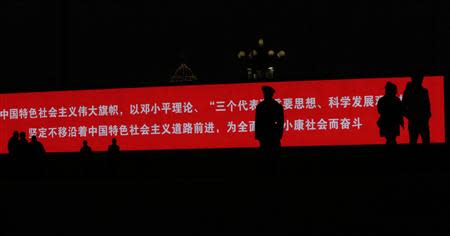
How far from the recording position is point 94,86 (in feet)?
62.8

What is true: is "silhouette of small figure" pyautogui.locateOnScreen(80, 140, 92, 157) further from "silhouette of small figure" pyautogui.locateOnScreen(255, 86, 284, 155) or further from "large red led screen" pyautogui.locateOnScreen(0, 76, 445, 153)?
"silhouette of small figure" pyautogui.locateOnScreen(255, 86, 284, 155)

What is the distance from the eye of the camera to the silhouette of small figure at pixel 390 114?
12281 millimetres

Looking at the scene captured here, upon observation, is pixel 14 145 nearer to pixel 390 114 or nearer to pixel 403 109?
pixel 390 114

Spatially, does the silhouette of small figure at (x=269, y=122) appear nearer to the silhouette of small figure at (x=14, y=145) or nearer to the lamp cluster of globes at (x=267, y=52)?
the silhouette of small figure at (x=14, y=145)

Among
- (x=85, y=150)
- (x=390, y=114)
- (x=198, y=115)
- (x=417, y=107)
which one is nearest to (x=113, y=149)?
(x=85, y=150)

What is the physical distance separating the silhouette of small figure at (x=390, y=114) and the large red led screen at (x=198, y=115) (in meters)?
5.24

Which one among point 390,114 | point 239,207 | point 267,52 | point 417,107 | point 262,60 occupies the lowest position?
point 239,207

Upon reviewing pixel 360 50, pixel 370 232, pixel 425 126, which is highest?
pixel 360 50

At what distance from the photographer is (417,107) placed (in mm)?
12414

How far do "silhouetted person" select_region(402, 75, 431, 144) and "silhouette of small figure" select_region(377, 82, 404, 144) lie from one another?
0.17m

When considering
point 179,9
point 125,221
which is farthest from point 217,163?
point 179,9

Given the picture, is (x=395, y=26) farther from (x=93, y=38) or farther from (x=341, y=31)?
(x=93, y=38)

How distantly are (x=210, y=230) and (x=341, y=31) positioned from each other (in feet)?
95.7

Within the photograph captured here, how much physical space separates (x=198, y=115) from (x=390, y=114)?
6987 mm
